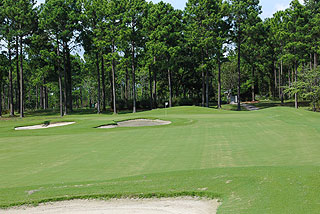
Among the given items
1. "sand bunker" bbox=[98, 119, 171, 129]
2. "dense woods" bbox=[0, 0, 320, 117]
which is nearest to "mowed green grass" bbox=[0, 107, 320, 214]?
"sand bunker" bbox=[98, 119, 171, 129]

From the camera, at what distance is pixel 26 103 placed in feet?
298

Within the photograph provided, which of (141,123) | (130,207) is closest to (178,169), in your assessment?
(130,207)

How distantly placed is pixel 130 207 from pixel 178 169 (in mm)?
3363

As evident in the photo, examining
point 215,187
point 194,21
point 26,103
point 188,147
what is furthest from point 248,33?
point 26,103

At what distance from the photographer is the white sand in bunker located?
7.27 m

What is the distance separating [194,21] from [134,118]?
29.9 m

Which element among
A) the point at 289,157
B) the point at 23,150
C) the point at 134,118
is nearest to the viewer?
the point at 289,157

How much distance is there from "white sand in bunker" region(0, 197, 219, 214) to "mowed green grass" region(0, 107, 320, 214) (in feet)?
0.81

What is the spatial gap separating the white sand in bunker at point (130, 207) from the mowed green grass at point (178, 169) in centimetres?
25

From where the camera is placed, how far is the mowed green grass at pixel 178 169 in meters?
7.59

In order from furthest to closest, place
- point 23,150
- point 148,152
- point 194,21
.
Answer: point 194,21
point 23,150
point 148,152

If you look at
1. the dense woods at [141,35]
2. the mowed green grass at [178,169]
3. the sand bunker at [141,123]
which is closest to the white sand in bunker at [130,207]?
the mowed green grass at [178,169]

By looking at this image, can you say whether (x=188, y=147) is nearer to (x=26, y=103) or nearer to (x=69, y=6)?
(x=69, y=6)

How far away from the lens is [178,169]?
1068 cm
